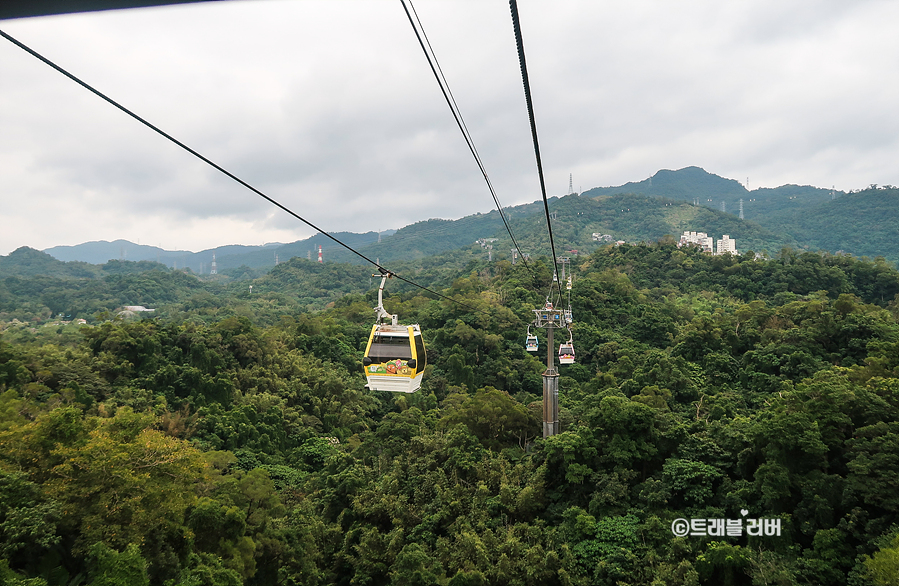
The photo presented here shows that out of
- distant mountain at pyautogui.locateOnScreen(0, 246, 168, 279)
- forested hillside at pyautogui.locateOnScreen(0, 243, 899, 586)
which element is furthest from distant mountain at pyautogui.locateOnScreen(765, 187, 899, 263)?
distant mountain at pyautogui.locateOnScreen(0, 246, 168, 279)

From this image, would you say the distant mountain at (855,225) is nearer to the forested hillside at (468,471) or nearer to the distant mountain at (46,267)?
the forested hillside at (468,471)

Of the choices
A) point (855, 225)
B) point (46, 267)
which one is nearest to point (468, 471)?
point (855, 225)

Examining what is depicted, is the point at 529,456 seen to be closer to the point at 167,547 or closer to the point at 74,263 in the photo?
the point at 167,547

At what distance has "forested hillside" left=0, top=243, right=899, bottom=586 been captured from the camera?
33.8 feet

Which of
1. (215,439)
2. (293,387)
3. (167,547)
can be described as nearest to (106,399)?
(215,439)

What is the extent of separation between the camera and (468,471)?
1623 cm

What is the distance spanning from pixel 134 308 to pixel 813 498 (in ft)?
241

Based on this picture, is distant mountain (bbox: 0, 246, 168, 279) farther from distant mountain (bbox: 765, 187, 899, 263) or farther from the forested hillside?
distant mountain (bbox: 765, 187, 899, 263)

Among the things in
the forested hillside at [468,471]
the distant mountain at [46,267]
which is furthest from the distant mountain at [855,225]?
the distant mountain at [46,267]

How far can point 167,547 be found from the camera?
1111 cm

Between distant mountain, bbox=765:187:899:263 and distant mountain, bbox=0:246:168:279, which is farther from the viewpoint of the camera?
distant mountain, bbox=0:246:168:279

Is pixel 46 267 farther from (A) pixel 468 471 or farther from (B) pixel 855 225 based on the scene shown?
(B) pixel 855 225

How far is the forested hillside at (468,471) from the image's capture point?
33.8 ft

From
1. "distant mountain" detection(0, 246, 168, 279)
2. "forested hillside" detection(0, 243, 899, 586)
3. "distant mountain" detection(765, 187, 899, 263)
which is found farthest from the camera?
"distant mountain" detection(0, 246, 168, 279)
